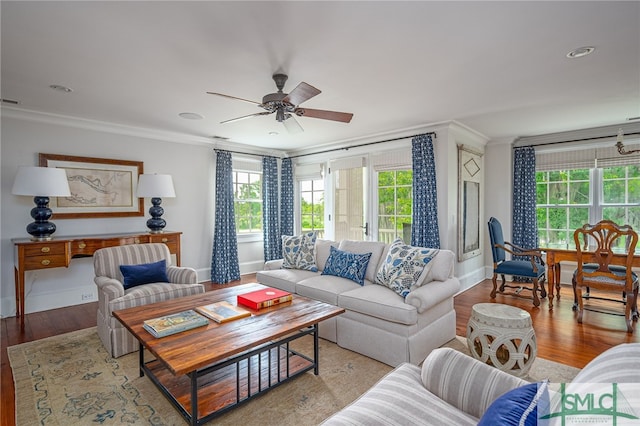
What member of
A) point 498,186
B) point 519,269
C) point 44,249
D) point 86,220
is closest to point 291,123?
point 44,249

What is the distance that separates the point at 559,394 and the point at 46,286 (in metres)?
5.27

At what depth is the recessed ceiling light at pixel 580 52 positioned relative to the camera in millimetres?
2355

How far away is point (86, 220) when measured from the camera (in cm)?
438

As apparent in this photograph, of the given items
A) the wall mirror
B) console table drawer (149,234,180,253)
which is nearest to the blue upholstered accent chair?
the wall mirror

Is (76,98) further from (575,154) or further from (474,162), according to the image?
(575,154)

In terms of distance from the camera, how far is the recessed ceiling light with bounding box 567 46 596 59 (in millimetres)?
2355

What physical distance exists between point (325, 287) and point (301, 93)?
1.84m

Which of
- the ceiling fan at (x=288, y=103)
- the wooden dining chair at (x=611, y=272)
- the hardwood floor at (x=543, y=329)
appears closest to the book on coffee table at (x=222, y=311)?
the hardwood floor at (x=543, y=329)

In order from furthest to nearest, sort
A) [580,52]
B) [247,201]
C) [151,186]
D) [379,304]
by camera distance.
Answer: [247,201]
[151,186]
[379,304]
[580,52]

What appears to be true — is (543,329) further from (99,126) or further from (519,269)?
(99,126)

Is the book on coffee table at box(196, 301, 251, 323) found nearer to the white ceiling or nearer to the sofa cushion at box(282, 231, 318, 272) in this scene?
the sofa cushion at box(282, 231, 318, 272)

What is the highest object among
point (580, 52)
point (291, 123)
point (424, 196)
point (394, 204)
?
point (580, 52)

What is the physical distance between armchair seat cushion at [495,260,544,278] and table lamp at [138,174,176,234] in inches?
187

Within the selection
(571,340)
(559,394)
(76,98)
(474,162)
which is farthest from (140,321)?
(474,162)
